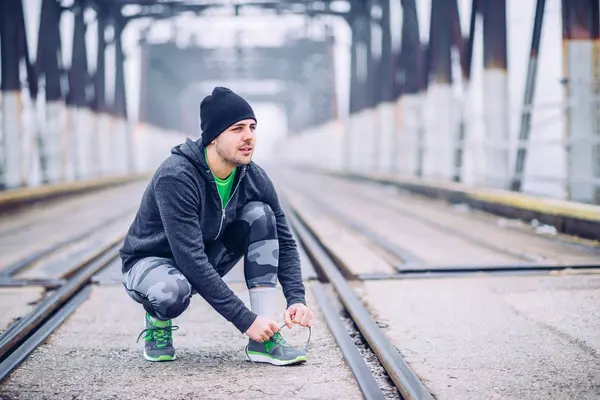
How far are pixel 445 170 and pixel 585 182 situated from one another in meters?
6.24

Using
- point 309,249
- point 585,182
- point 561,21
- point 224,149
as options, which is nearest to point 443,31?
point 561,21

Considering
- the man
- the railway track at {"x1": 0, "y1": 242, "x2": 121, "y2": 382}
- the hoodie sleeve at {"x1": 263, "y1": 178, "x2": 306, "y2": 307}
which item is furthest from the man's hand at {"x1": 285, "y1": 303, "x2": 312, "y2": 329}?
the railway track at {"x1": 0, "y1": 242, "x2": 121, "y2": 382}

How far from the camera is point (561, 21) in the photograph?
27.1 ft

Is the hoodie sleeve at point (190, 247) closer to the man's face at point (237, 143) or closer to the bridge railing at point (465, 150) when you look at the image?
the man's face at point (237, 143)

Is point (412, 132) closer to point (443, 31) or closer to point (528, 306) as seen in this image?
point (443, 31)

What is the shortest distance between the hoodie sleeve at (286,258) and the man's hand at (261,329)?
0.19 metres

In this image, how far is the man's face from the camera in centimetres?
301

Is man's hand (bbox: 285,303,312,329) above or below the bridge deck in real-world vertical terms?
above

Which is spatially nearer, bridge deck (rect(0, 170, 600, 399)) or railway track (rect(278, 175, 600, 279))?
bridge deck (rect(0, 170, 600, 399))

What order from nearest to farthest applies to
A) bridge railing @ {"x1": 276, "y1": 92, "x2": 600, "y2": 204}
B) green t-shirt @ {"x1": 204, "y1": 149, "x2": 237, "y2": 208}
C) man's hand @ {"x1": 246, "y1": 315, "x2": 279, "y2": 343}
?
man's hand @ {"x1": 246, "y1": 315, "x2": 279, "y2": 343} < green t-shirt @ {"x1": 204, "y1": 149, "x2": 237, "y2": 208} < bridge railing @ {"x1": 276, "y1": 92, "x2": 600, "y2": 204}

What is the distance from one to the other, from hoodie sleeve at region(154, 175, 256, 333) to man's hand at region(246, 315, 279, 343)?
0.8 inches

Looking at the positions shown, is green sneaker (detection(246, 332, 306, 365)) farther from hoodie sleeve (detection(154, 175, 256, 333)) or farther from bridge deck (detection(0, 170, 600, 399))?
hoodie sleeve (detection(154, 175, 256, 333))

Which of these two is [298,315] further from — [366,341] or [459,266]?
[459,266]

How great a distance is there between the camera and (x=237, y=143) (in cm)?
301
